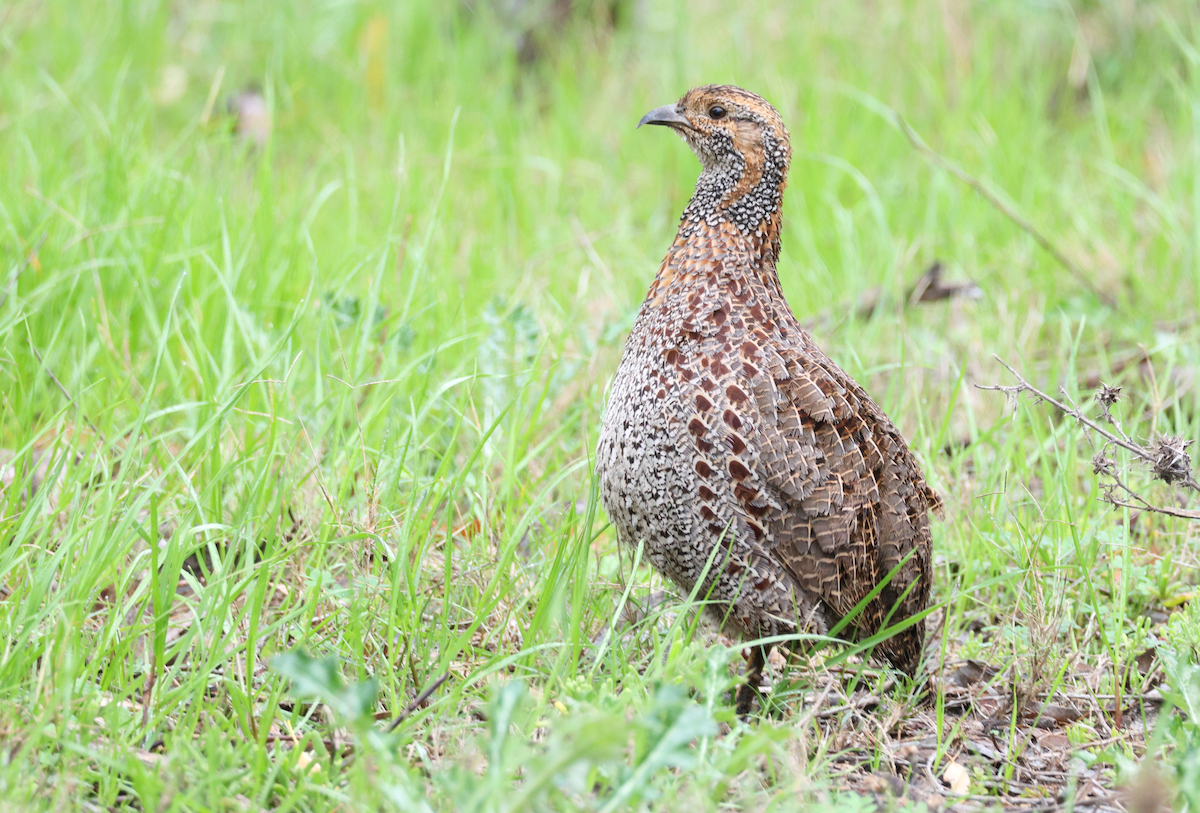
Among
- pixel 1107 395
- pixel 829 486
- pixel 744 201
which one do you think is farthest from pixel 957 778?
pixel 744 201

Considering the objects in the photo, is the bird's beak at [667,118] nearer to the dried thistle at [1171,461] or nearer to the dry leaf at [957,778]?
the dried thistle at [1171,461]

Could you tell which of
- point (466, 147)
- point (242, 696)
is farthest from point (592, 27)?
point (242, 696)

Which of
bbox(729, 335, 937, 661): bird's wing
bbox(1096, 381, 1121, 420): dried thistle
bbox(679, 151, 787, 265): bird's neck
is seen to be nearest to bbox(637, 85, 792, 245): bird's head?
bbox(679, 151, 787, 265): bird's neck

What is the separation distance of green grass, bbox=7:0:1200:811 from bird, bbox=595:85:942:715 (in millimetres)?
176

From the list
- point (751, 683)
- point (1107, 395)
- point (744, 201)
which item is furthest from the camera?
point (744, 201)

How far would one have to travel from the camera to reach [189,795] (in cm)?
214

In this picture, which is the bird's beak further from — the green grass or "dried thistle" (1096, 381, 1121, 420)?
"dried thistle" (1096, 381, 1121, 420)

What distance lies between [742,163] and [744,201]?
0.11 meters

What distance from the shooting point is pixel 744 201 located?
326 centimetres

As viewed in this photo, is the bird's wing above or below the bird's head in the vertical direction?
below

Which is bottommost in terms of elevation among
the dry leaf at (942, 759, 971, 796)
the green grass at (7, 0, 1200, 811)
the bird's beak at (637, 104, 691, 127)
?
the dry leaf at (942, 759, 971, 796)

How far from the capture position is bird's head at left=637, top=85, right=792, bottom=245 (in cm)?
325

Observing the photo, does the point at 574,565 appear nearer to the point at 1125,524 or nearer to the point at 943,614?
the point at 943,614

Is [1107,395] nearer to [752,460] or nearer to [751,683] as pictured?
[752,460]
